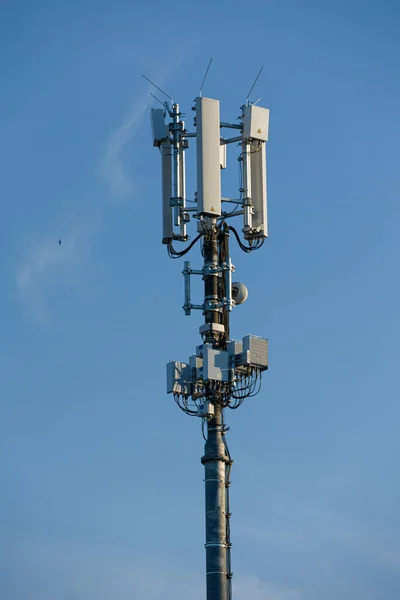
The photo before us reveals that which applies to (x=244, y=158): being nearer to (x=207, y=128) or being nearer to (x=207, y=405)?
(x=207, y=128)

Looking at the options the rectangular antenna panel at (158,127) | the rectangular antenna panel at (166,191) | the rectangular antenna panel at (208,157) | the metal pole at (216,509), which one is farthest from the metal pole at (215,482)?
the rectangular antenna panel at (158,127)

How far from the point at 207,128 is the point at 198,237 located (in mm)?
7277

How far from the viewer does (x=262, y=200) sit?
135000 millimetres

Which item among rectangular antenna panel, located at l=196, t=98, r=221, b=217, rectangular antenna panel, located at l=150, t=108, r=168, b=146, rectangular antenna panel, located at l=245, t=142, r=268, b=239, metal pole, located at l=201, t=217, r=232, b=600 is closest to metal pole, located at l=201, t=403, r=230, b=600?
metal pole, located at l=201, t=217, r=232, b=600

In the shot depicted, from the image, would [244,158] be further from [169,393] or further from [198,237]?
[169,393]

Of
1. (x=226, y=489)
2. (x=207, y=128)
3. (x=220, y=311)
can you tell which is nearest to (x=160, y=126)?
(x=207, y=128)

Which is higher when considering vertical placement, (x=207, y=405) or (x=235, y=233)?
(x=235, y=233)

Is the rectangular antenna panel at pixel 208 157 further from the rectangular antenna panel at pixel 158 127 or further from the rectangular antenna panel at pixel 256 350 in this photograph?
the rectangular antenna panel at pixel 256 350

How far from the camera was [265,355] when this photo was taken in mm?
130875

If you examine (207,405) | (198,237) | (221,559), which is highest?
(198,237)

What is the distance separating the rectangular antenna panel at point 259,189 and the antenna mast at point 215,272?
7 cm

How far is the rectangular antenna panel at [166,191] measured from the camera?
13475 centimetres

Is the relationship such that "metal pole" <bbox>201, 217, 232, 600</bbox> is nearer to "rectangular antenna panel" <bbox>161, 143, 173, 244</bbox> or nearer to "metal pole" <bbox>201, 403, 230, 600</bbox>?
"metal pole" <bbox>201, 403, 230, 600</bbox>

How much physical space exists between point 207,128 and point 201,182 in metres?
3.85
